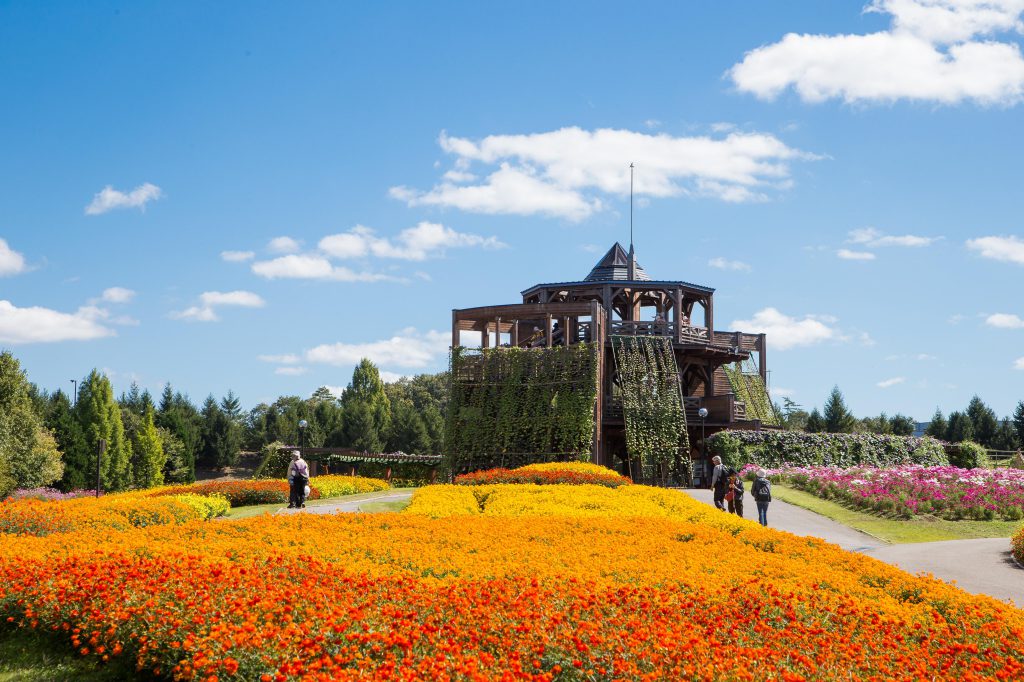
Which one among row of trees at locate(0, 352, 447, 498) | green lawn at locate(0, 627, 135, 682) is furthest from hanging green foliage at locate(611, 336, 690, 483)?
green lawn at locate(0, 627, 135, 682)

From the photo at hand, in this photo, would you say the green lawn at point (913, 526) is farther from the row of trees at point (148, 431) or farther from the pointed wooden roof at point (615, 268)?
the pointed wooden roof at point (615, 268)

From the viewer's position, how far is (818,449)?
105 ft

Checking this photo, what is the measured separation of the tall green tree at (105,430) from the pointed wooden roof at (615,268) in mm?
25962

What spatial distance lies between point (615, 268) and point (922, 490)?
21.7m

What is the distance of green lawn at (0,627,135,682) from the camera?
8117 millimetres

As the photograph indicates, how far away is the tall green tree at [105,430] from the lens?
45.3m

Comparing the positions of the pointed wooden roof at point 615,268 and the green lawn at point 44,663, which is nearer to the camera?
the green lawn at point 44,663

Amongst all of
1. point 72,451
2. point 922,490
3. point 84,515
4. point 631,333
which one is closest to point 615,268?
point 631,333

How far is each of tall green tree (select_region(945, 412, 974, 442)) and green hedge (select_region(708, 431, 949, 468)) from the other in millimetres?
27342

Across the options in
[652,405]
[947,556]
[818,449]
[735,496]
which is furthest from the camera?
[652,405]

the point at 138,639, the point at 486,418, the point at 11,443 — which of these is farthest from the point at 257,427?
the point at 138,639

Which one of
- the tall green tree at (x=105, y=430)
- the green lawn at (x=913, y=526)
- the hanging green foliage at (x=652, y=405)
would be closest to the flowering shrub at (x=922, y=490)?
the green lawn at (x=913, y=526)

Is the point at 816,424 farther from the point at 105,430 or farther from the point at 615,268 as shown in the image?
the point at 105,430

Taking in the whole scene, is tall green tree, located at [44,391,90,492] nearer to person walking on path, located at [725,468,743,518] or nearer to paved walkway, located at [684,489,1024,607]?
paved walkway, located at [684,489,1024,607]
